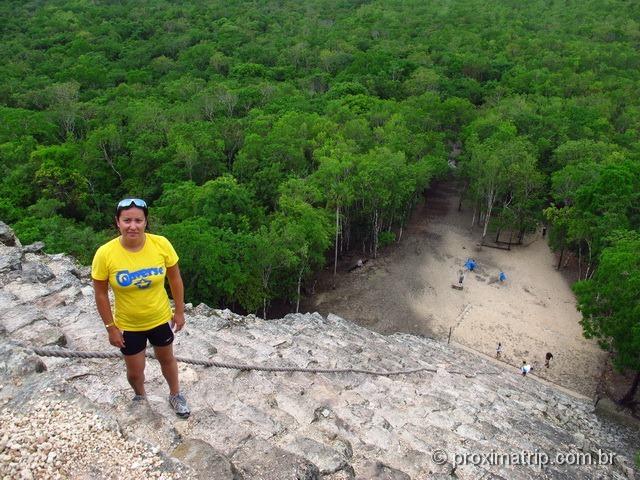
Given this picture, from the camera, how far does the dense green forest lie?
63.5 feet

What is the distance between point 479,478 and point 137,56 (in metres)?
58.2

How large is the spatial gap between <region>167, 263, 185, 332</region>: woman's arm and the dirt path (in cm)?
1593

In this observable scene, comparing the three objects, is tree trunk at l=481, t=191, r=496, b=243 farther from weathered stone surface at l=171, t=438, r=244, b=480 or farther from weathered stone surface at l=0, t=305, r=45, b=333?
weathered stone surface at l=171, t=438, r=244, b=480

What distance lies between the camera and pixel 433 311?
21.6 meters

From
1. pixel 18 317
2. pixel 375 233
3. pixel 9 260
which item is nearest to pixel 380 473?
pixel 18 317

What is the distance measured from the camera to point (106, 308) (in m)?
4.67

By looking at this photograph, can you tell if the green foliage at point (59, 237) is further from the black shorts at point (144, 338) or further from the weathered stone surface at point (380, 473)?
the weathered stone surface at point (380, 473)

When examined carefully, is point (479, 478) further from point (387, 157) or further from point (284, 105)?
point (284, 105)

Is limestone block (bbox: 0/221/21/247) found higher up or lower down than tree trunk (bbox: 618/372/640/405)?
higher up

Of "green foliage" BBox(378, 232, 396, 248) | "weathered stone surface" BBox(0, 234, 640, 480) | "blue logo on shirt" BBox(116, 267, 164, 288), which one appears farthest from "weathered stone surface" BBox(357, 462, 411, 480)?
"green foliage" BBox(378, 232, 396, 248)

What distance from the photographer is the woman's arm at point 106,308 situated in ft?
15.0

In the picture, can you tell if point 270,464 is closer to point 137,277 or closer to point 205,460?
point 205,460

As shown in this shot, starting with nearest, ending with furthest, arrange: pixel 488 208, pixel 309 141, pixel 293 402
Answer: pixel 293 402 < pixel 488 208 < pixel 309 141

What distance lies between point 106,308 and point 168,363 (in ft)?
3.43
